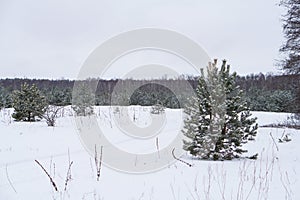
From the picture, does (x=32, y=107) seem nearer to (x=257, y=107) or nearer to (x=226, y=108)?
(x=226, y=108)

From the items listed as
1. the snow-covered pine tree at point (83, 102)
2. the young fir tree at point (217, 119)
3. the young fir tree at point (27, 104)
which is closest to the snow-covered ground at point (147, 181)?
the young fir tree at point (217, 119)

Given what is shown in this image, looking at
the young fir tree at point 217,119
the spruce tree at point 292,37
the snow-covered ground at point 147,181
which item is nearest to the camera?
the snow-covered ground at point 147,181

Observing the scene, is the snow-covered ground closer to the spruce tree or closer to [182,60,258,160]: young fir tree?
[182,60,258,160]: young fir tree

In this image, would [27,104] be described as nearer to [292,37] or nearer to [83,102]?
[83,102]

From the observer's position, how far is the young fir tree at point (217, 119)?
620 cm

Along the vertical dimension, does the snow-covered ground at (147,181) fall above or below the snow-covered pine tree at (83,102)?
below

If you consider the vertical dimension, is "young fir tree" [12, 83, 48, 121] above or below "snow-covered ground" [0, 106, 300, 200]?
above

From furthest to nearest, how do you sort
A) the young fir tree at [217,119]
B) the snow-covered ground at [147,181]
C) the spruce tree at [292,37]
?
the spruce tree at [292,37]
the young fir tree at [217,119]
the snow-covered ground at [147,181]

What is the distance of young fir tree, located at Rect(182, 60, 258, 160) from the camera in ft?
20.3

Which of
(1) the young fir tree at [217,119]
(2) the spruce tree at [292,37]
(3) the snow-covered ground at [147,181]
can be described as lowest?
(3) the snow-covered ground at [147,181]

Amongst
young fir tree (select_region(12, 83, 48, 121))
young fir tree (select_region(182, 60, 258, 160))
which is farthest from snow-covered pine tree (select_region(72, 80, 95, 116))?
young fir tree (select_region(182, 60, 258, 160))

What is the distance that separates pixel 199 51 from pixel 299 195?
4712mm

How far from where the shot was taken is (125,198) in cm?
331

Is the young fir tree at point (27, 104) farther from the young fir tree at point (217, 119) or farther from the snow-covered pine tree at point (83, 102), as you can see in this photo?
the young fir tree at point (217, 119)
